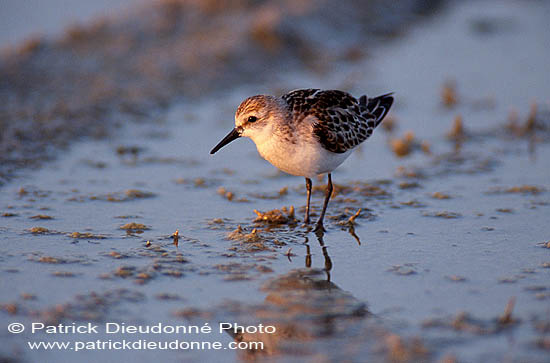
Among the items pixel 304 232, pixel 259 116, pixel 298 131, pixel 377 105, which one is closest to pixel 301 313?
pixel 304 232

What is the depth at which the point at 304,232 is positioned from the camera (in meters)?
6.20

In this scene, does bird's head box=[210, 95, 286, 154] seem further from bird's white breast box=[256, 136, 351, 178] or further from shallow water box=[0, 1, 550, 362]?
shallow water box=[0, 1, 550, 362]

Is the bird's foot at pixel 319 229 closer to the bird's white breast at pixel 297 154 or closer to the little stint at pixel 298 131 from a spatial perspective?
the little stint at pixel 298 131

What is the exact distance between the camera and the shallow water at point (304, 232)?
4.50 metres

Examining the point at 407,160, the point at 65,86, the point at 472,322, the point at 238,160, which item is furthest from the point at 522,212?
the point at 65,86

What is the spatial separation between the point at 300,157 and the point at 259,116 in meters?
0.50

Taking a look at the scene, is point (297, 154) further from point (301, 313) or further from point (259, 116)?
point (301, 313)

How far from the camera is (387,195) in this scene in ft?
23.2

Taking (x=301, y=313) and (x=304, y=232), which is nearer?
(x=301, y=313)

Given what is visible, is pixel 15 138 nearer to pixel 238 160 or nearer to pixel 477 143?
pixel 238 160

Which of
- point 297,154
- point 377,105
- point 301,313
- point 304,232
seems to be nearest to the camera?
point 301,313

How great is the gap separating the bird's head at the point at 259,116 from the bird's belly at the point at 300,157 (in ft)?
0.45

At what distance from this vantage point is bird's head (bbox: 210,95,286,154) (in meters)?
5.99

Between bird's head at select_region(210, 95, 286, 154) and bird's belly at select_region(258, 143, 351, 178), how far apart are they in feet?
0.45
